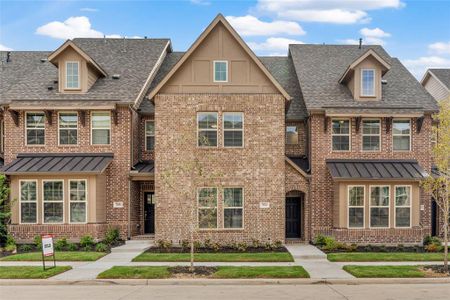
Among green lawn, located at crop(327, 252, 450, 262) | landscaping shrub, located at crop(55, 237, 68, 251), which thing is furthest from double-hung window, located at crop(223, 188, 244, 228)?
landscaping shrub, located at crop(55, 237, 68, 251)

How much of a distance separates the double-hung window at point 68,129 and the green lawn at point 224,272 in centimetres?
928

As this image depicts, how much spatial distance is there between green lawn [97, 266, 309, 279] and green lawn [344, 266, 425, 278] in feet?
5.44

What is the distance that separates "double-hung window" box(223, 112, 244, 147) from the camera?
20219 mm

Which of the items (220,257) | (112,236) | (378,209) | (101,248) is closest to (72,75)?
(112,236)

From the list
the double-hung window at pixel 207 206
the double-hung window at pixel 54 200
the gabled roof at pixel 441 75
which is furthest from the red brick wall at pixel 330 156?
the double-hung window at pixel 54 200

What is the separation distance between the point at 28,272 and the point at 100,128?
365 inches

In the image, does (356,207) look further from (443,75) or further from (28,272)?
(443,75)

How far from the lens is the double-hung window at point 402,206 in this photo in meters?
20.4

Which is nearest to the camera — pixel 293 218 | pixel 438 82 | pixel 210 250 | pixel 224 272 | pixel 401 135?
pixel 224 272

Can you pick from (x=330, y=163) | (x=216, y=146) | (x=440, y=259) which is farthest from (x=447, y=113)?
(x=216, y=146)

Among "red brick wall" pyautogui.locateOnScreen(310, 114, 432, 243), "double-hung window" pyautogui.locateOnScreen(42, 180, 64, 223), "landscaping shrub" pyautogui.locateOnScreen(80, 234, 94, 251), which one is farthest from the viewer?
"red brick wall" pyautogui.locateOnScreen(310, 114, 432, 243)

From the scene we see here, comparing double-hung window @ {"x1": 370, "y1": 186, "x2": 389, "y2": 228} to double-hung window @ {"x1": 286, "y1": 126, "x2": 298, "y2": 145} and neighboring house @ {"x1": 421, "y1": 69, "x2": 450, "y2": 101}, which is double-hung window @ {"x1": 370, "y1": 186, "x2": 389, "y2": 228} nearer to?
double-hung window @ {"x1": 286, "y1": 126, "x2": 298, "y2": 145}

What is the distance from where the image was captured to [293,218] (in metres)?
22.3

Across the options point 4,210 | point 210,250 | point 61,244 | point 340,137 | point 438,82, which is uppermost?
point 438,82
